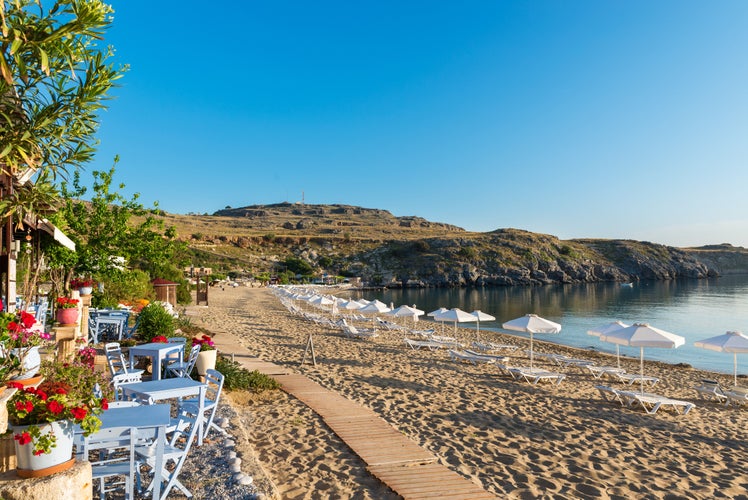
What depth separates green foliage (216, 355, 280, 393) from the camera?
7.86m

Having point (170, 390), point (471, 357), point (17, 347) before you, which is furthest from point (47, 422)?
point (471, 357)

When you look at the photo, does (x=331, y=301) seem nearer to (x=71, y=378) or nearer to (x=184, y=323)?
(x=184, y=323)

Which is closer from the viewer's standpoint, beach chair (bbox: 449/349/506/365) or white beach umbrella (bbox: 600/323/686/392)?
white beach umbrella (bbox: 600/323/686/392)

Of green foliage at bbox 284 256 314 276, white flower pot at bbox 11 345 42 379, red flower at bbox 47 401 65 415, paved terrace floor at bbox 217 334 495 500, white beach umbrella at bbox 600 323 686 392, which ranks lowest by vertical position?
paved terrace floor at bbox 217 334 495 500

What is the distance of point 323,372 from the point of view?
10.8 meters

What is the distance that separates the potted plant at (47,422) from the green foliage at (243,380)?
4.88 meters

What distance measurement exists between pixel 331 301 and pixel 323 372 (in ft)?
47.1

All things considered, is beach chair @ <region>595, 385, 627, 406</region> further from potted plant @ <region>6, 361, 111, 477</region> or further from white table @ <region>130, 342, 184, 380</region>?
potted plant @ <region>6, 361, 111, 477</region>

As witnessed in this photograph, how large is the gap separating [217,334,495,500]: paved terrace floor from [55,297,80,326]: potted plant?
11.5 ft

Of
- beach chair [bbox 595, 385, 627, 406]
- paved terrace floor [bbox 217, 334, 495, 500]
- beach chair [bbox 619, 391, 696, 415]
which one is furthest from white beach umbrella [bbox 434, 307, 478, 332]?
paved terrace floor [bbox 217, 334, 495, 500]

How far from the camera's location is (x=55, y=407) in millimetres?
2781

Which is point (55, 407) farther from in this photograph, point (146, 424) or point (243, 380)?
point (243, 380)

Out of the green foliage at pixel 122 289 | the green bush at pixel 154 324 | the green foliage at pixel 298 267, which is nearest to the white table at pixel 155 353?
the green bush at pixel 154 324

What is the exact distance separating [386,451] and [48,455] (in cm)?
362
